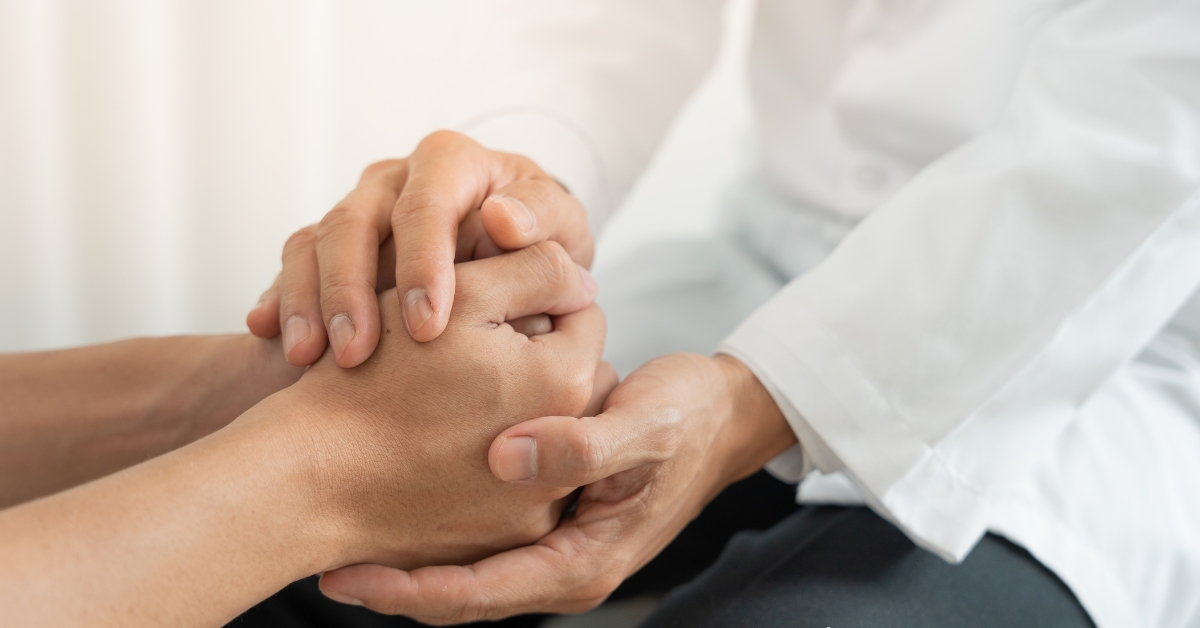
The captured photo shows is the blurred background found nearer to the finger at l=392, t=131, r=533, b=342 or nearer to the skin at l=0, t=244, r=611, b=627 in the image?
the finger at l=392, t=131, r=533, b=342

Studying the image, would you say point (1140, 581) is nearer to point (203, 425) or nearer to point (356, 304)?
point (356, 304)

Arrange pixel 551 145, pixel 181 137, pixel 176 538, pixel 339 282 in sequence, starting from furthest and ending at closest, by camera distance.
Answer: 1. pixel 181 137
2. pixel 551 145
3. pixel 339 282
4. pixel 176 538

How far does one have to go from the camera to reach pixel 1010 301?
65 centimetres

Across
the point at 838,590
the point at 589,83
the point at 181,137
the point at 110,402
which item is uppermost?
the point at 589,83

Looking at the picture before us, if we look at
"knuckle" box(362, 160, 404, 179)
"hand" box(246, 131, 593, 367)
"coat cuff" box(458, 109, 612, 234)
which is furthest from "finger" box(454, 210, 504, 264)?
"coat cuff" box(458, 109, 612, 234)

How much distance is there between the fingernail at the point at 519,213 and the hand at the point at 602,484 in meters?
Result: 0.14

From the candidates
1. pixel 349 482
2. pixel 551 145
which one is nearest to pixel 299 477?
pixel 349 482

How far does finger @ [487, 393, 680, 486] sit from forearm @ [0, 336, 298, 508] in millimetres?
216

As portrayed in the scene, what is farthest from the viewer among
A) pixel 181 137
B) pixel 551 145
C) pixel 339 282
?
pixel 181 137

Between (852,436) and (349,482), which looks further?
(852,436)

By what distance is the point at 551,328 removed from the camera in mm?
627

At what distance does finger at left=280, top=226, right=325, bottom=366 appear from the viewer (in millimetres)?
560

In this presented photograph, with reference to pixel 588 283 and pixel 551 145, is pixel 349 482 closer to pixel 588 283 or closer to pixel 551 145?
pixel 588 283

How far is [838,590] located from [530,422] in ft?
0.94
